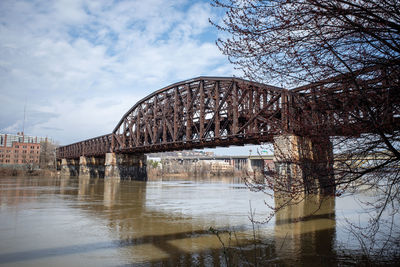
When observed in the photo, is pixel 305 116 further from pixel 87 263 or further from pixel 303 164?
pixel 87 263

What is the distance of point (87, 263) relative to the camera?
6609mm

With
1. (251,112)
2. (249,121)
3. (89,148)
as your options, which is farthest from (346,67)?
(89,148)

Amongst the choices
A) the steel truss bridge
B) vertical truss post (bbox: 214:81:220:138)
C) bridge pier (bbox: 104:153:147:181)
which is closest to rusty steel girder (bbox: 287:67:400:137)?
the steel truss bridge

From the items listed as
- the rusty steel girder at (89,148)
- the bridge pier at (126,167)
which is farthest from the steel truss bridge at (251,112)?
the bridge pier at (126,167)

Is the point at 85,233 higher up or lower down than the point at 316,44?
lower down

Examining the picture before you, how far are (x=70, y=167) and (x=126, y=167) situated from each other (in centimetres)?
4421

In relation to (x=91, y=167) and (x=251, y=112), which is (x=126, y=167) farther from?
(x=251, y=112)

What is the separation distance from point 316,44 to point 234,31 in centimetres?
170

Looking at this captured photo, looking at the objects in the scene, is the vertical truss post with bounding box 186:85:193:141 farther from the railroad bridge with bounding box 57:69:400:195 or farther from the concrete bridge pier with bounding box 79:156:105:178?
the concrete bridge pier with bounding box 79:156:105:178

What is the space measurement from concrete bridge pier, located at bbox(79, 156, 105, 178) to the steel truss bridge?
2.76m

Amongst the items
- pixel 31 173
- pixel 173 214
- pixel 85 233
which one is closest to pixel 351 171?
pixel 85 233

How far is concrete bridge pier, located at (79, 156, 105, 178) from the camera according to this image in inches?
3123

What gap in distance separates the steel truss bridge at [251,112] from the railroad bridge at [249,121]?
1 cm

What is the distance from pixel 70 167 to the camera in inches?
3826
